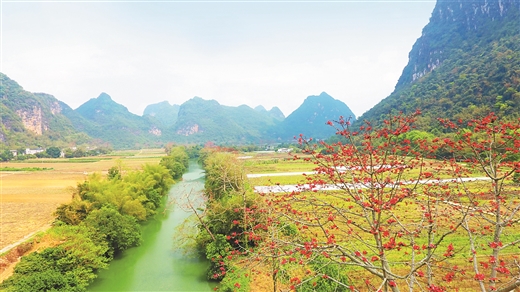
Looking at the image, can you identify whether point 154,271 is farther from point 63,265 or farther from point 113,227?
point 63,265

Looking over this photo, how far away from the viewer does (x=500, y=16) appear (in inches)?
2677

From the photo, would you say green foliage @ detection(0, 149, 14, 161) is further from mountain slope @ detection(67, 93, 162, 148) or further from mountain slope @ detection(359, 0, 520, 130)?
mountain slope @ detection(359, 0, 520, 130)

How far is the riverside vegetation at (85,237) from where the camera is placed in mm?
8320

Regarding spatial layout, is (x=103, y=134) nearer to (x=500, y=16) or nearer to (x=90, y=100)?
(x=90, y=100)

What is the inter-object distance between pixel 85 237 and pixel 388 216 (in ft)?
36.4

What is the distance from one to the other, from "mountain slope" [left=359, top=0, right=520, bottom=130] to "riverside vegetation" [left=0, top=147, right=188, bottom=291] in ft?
79.4

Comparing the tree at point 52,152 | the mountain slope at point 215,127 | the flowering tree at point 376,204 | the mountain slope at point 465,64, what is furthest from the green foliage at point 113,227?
the mountain slope at point 215,127

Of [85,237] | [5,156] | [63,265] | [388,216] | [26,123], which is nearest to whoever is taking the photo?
[388,216]

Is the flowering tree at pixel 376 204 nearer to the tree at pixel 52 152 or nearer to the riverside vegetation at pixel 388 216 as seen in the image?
the riverside vegetation at pixel 388 216

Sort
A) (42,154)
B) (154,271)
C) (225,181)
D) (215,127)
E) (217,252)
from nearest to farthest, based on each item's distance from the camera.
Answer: (217,252) → (154,271) → (225,181) → (42,154) → (215,127)

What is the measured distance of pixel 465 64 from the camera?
6500 cm

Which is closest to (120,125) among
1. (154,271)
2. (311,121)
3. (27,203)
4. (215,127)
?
(215,127)

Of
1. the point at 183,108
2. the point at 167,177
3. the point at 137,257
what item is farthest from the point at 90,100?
the point at 137,257

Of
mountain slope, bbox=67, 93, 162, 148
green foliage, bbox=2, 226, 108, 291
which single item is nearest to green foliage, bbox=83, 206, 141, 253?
green foliage, bbox=2, 226, 108, 291
